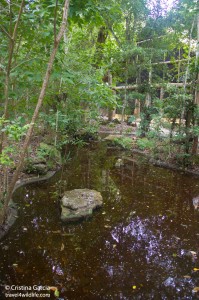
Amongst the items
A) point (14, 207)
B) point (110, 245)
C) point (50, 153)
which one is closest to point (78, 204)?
point (110, 245)

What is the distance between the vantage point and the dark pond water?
282 cm

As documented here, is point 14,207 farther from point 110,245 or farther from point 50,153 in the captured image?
point 50,153

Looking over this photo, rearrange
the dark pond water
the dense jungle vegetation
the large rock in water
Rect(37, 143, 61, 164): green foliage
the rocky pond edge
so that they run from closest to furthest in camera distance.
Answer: the dark pond water < the dense jungle vegetation < the rocky pond edge < the large rock in water < Rect(37, 143, 61, 164): green foliage

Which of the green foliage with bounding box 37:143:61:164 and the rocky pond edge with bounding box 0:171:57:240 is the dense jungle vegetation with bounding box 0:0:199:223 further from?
the rocky pond edge with bounding box 0:171:57:240

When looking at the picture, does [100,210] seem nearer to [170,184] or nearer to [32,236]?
[32,236]

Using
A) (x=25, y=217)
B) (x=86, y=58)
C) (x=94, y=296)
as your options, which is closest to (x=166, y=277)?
(x=94, y=296)

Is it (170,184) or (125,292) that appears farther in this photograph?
(170,184)

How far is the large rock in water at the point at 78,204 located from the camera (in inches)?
167

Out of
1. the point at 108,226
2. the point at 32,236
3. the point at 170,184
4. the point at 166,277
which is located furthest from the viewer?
the point at 170,184

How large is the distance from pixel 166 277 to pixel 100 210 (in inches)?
74.9

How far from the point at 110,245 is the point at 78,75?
2.88 metres

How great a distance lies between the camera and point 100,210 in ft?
15.3

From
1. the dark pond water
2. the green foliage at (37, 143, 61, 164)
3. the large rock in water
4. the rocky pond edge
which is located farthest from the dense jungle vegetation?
the large rock in water

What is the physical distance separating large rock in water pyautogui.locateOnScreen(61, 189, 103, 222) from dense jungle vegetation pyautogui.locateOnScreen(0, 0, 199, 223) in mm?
1099
